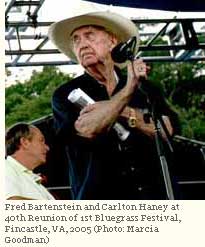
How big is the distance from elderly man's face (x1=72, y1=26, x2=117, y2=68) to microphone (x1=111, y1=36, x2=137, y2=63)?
0.03 meters

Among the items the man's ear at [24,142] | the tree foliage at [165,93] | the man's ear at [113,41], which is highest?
the man's ear at [113,41]

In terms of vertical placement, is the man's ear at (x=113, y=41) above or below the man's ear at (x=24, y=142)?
above

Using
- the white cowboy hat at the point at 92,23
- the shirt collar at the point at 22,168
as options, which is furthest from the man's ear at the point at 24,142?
the white cowboy hat at the point at 92,23

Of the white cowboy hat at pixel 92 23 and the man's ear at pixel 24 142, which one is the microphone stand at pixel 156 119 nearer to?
the white cowboy hat at pixel 92 23

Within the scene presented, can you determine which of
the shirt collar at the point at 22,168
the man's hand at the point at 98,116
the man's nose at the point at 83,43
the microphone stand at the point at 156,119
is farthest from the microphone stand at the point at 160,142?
the shirt collar at the point at 22,168

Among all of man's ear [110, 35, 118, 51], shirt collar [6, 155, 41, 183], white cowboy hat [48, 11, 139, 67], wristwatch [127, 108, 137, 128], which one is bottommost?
shirt collar [6, 155, 41, 183]

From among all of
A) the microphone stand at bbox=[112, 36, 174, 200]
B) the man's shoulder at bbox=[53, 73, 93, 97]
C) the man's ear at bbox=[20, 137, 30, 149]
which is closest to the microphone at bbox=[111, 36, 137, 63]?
the microphone stand at bbox=[112, 36, 174, 200]

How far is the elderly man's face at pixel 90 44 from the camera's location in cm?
214

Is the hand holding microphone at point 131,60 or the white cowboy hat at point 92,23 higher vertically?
the white cowboy hat at point 92,23

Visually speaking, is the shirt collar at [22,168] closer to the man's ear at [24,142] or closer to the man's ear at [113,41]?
the man's ear at [24,142]

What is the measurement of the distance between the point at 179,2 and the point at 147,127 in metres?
0.45

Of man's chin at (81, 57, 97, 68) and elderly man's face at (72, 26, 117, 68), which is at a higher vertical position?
elderly man's face at (72, 26, 117, 68)

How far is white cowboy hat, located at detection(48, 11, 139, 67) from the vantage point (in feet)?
7.02

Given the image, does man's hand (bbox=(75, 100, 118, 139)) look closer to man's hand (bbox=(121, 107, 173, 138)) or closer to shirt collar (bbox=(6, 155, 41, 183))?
man's hand (bbox=(121, 107, 173, 138))
